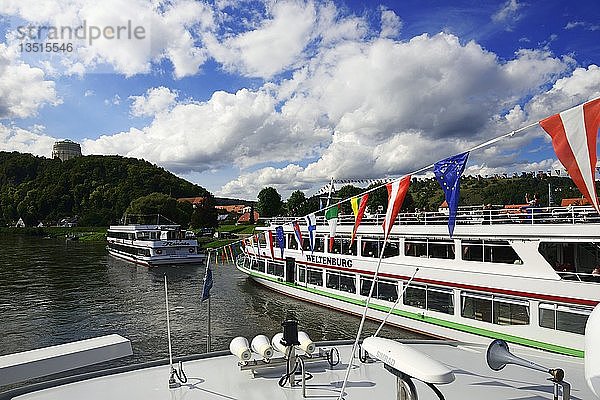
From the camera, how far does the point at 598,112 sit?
7145mm

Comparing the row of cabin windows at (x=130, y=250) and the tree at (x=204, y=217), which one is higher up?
the tree at (x=204, y=217)

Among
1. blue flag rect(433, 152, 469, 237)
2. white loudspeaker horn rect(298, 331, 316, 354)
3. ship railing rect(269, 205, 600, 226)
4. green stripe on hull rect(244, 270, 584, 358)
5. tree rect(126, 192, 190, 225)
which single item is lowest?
green stripe on hull rect(244, 270, 584, 358)

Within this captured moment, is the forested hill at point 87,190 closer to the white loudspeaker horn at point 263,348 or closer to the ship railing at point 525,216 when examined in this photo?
the ship railing at point 525,216

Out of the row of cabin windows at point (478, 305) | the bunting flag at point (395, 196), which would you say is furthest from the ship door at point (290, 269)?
the bunting flag at point (395, 196)

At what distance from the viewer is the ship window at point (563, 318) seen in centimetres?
1628

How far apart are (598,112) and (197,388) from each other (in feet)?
23.2

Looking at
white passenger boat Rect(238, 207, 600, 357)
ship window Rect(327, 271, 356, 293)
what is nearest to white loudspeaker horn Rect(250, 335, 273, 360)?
white passenger boat Rect(238, 207, 600, 357)

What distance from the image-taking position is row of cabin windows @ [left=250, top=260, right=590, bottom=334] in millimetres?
16812

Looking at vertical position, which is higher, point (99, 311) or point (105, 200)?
point (105, 200)

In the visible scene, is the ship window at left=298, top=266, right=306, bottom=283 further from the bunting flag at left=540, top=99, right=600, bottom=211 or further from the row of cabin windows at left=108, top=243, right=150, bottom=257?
the row of cabin windows at left=108, top=243, right=150, bottom=257

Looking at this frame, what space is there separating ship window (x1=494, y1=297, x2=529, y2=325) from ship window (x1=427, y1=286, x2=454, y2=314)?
7.37ft

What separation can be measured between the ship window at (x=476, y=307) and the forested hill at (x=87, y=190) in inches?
4638

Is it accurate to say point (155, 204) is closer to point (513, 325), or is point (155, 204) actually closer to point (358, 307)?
point (358, 307)

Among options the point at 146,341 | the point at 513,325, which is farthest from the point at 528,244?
the point at 146,341
